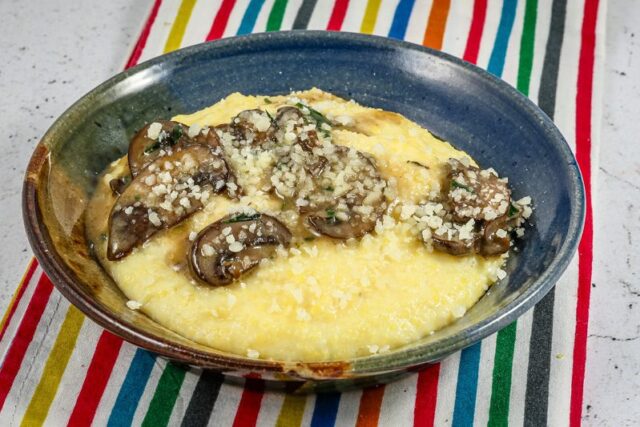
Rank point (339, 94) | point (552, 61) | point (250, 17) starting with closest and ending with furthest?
point (339, 94) < point (552, 61) < point (250, 17)

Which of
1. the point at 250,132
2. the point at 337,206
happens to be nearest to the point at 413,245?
the point at 337,206

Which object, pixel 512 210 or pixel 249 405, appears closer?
pixel 249 405

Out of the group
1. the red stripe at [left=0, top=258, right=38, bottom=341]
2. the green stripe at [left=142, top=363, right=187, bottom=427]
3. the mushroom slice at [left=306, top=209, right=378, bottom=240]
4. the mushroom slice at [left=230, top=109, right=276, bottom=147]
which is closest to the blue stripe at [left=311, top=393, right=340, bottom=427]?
the green stripe at [left=142, top=363, right=187, bottom=427]

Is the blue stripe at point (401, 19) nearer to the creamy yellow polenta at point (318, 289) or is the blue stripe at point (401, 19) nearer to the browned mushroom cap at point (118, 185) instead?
the creamy yellow polenta at point (318, 289)

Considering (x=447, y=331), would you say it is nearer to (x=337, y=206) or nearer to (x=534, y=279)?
(x=534, y=279)

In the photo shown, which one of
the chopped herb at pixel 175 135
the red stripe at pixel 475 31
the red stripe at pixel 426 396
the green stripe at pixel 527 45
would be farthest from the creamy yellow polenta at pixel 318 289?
the red stripe at pixel 475 31

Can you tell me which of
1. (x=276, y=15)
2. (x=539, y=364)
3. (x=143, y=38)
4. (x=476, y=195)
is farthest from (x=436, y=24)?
(x=539, y=364)

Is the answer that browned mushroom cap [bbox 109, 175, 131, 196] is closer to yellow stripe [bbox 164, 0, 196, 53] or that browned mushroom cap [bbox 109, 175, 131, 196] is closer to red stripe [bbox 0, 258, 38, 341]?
red stripe [bbox 0, 258, 38, 341]

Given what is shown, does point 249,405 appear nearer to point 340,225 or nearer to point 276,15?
point 340,225
